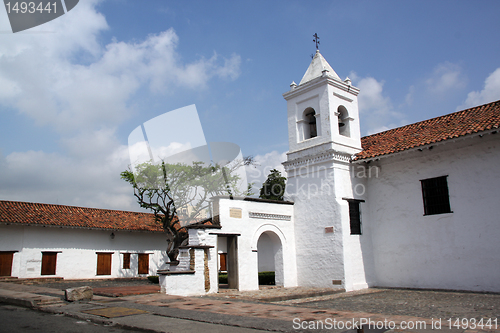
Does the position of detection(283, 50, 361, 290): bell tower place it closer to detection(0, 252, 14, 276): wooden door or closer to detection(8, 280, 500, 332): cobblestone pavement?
detection(8, 280, 500, 332): cobblestone pavement

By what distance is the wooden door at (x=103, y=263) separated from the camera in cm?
2292

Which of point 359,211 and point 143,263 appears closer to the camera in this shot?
point 359,211

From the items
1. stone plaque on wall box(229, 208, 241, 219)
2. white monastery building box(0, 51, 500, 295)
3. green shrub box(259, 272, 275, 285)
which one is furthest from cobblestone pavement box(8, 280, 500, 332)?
green shrub box(259, 272, 275, 285)

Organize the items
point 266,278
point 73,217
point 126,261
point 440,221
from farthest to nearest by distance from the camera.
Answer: point 126,261, point 73,217, point 266,278, point 440,221

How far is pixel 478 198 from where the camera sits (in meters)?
11.9

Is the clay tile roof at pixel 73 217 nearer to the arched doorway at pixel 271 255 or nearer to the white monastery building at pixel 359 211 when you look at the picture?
the arched doorway at pixel 271 255

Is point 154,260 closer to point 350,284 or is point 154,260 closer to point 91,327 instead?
point 350,284

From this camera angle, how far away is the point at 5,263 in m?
19.6

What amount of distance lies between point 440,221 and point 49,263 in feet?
65.7

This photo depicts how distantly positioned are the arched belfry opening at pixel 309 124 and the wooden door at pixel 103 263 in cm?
1528

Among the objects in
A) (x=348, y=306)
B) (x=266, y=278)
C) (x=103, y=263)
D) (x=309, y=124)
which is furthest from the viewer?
(x=103, y=263)

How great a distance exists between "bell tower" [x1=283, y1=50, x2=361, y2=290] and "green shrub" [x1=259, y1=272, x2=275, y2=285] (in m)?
1.42

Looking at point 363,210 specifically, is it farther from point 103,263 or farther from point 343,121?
point 103,263

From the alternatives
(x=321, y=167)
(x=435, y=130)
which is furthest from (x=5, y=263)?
(x=435, y=130)
